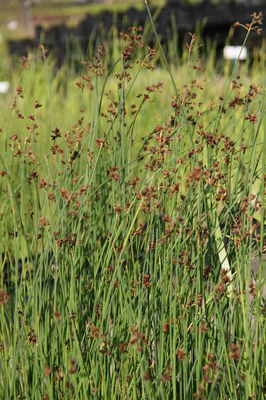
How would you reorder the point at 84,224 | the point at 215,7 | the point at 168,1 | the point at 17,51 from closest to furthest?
the point at 84,224 < the point at 17,51 < the point at 168,1 < the point at 215,7

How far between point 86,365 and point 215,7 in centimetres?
727

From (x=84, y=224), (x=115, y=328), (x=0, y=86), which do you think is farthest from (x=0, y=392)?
(x=0, y=86)

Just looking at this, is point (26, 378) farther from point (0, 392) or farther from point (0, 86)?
point (0, 86)

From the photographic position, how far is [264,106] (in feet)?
7.13

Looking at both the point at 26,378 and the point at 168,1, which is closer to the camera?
the point at 26,378

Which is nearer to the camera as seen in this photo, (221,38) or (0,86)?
(0,86)

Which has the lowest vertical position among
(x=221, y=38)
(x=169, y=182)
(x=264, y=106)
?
(x=221, y=38)

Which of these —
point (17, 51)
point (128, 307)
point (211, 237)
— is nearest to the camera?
point (128, 307)

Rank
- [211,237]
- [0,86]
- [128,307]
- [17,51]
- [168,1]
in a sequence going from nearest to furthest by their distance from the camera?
[128,307] → [211,237] → [0,86] → [17,51] → [168,1]

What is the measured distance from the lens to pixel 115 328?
194cm

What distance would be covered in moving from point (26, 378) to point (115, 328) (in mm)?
301

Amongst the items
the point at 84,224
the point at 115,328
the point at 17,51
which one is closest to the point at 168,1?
the point at 17,51

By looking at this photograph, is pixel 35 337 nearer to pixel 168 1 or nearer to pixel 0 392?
pixel 0 392

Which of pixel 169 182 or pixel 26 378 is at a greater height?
pixel 169 182
